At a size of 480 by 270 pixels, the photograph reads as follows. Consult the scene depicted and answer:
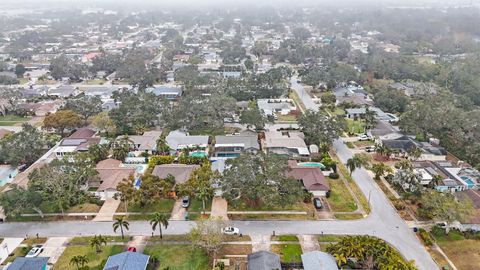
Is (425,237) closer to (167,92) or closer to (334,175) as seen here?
(334,175)

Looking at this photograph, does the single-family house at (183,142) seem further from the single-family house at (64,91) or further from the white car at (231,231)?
the single-family house at (64,91)

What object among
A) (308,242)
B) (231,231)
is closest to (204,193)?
(231,231)

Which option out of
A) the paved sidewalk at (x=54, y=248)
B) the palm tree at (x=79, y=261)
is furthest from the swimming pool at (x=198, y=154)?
the palm tree at (x=79, y=261)

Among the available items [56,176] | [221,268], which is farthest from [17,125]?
[221,268]

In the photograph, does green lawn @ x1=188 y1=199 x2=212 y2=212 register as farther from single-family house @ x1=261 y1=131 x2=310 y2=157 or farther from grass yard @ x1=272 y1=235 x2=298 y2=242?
single-family house @ x1=261 y1=131 x2=310 y2=157

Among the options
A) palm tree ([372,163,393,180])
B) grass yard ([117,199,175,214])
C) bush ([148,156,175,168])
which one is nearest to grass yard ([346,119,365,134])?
palm tree ([372,163,393,180])

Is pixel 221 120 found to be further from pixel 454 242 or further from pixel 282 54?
pixel 282 54

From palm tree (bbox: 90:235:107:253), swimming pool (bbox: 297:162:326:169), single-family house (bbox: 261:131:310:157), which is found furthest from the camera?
single-family house (bbox: 261:131:310:157)
